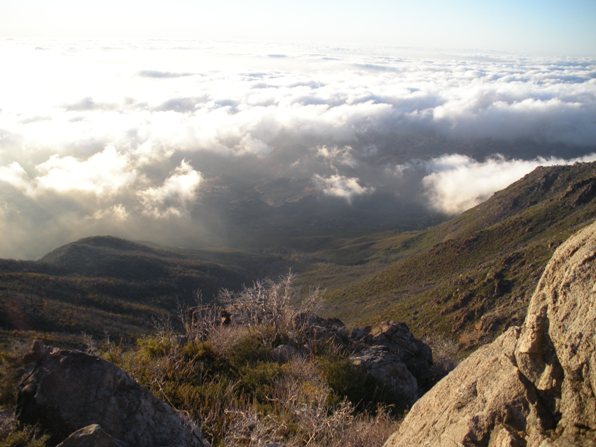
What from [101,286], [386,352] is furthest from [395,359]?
[101,286]

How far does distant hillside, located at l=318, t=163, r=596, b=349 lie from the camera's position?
78250mm

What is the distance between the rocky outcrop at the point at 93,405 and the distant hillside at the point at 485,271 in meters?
57.8

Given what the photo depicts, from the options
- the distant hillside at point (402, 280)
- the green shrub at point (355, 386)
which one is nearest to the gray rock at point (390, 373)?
the green shrub at point (355, 386)

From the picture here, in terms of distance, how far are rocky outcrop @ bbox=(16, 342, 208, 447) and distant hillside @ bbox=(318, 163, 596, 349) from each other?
57775 millimetres

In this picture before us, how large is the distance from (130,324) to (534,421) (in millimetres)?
89188

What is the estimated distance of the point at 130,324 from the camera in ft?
285

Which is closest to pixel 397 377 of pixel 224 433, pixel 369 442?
pixel 369 442

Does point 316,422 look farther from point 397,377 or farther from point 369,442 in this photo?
point 397,377

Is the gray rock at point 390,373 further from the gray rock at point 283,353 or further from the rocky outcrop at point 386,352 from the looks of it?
the gray rock at point 283,353

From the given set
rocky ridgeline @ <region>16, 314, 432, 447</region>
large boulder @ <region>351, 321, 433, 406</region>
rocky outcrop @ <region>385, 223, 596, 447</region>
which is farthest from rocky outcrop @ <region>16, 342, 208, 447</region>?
large boulder @ <region>351, 321, 433, 406</region>

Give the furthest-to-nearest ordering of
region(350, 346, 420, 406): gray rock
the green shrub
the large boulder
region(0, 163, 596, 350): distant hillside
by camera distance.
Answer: region(0, 163, 596, 350): distant hillside → the large boulder → region(350, 346, 420, 406): gray rock → the green shrub

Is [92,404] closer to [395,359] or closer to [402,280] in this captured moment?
[395,359]

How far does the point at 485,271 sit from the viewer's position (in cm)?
9381

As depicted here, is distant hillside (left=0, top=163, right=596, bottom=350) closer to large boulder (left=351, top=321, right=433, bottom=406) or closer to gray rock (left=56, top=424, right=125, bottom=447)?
large boulder (left=351, top=321, right=433, bottom=406)
